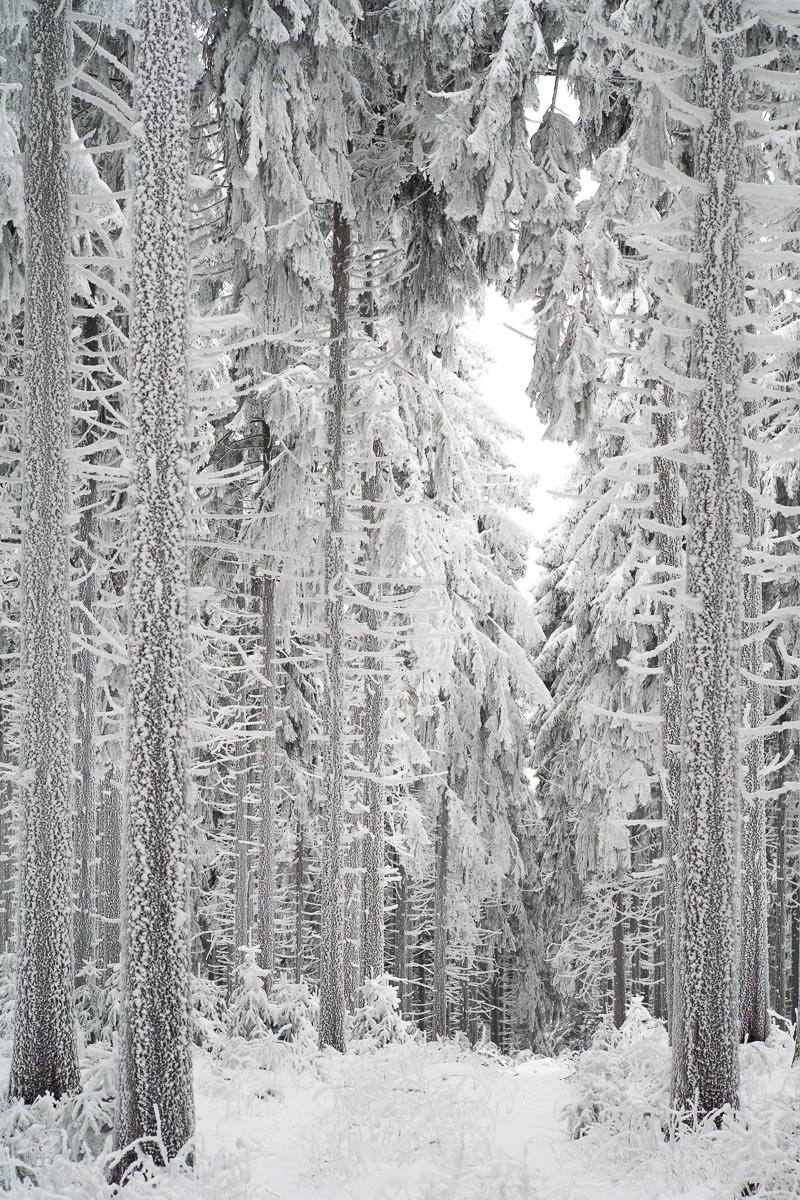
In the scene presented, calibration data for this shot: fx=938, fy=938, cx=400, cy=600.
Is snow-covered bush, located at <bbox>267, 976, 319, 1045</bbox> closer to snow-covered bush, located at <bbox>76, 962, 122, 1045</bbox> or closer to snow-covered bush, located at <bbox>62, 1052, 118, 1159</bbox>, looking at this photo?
snow-covered bush, located at <bbox>76, 962, 122, 1045</bbox>

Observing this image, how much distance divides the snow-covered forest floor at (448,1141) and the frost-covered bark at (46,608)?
2.04 feet

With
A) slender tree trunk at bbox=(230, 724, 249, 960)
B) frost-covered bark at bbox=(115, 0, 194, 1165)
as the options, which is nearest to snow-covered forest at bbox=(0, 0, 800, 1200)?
frost-covered bark at bbox=(115, 0, 194, 1165)

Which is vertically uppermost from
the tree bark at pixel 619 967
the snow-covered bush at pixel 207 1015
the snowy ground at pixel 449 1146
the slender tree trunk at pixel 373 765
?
the slender tree trunk at pixel 373 765

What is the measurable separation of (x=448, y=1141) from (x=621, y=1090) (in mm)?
1468

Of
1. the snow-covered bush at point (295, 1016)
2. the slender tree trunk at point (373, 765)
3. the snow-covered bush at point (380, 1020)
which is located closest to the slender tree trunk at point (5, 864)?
the slender tree trunk at point (373, 765)

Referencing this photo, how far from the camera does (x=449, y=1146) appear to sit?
672cm

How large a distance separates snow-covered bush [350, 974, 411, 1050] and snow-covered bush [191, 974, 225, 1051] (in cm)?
189

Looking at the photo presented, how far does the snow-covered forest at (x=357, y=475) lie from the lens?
20.5 feet

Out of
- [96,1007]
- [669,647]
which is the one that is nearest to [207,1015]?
[96,1007]

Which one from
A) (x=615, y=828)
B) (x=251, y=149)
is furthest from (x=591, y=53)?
(x=615, y=828)

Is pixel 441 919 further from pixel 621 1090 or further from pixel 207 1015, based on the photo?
A: pixel 621 1090

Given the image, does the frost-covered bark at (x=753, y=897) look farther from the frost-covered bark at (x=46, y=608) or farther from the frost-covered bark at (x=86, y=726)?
the frost-covered bark at (x=86, y=726)

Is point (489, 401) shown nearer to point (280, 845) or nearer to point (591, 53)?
point (591, 53)

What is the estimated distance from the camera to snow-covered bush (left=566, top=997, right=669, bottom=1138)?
688cm
